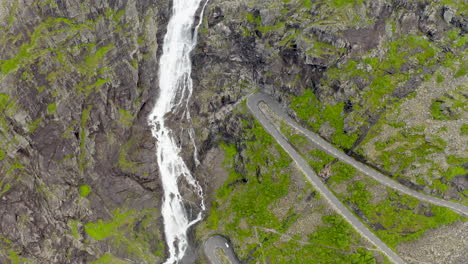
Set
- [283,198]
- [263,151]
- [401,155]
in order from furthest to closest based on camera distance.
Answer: [263,151], [283,198], [401,155]

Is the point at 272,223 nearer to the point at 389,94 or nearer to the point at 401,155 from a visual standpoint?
the point at 401,155

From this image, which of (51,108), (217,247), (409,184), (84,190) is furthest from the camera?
(84,190)

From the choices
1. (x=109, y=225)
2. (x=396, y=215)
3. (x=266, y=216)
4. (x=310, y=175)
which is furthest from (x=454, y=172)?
(x=109, y=225)

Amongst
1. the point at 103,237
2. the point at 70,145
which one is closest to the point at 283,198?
the point at 103,237

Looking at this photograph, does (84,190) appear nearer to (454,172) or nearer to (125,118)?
(125,118)

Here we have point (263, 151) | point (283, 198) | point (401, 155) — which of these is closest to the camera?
point (401, 155)

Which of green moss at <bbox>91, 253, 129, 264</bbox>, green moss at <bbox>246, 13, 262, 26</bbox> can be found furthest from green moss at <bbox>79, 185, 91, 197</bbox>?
green moss at <bbox>246, 13, 262, 26</bbox>

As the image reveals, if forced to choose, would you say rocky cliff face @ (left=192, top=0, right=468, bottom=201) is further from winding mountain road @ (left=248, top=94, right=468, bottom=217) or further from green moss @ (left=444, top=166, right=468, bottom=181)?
winding mountain road @ (left=248, top=94, right=468, bottom=217)
